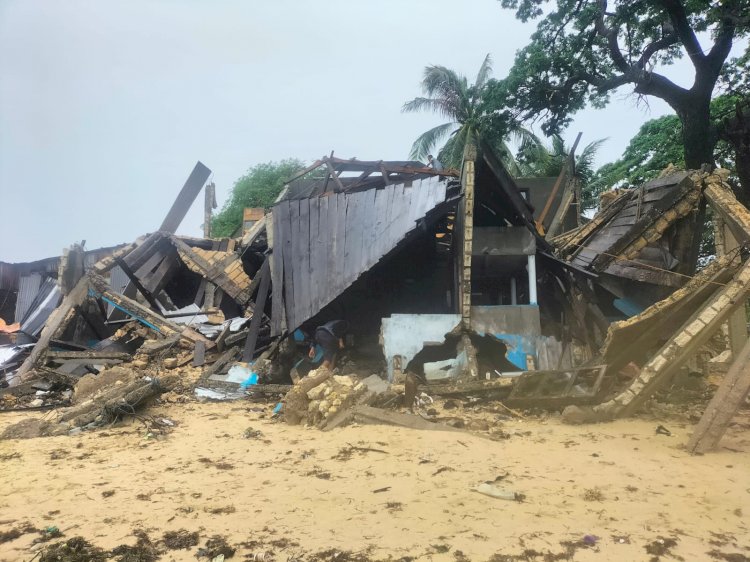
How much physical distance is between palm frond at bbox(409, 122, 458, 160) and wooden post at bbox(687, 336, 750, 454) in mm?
21779

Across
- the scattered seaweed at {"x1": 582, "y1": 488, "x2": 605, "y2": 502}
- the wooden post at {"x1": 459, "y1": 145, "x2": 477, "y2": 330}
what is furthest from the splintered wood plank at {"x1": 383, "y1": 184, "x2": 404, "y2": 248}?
the scattered seaweed at {"x1": 582, "y1": 488, "x2": 605, "y2": 502}

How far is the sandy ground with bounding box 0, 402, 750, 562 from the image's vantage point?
8.80 ft

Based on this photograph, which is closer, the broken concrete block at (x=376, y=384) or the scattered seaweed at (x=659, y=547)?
the scattered seaweed at (x=659, y=547)

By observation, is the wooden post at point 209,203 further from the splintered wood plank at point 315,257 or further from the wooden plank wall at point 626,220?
the wooden plank wall at point 626,220

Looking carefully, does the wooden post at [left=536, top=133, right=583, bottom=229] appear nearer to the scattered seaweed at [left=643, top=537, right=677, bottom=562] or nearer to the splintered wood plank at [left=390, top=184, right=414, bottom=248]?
the splintered wood plank at [left=390, top=184, right=414, bottom=248]

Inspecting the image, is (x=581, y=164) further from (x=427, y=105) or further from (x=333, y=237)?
(x=333, y=237)

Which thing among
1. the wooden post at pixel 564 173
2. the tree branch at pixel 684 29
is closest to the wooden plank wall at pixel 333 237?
the tree branch at pixel 684 29

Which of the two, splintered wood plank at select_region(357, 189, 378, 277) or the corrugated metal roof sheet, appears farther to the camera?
the corrugated metal roof sheet

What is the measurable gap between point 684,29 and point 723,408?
11516 millimetres

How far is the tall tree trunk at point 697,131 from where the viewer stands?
11625 mm

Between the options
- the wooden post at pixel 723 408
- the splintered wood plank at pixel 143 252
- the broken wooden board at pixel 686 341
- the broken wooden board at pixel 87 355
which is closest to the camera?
the wooden post at pixel 723 408

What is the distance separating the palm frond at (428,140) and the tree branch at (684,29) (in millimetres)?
12944

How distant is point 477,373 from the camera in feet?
24.3

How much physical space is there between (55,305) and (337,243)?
946 cm
